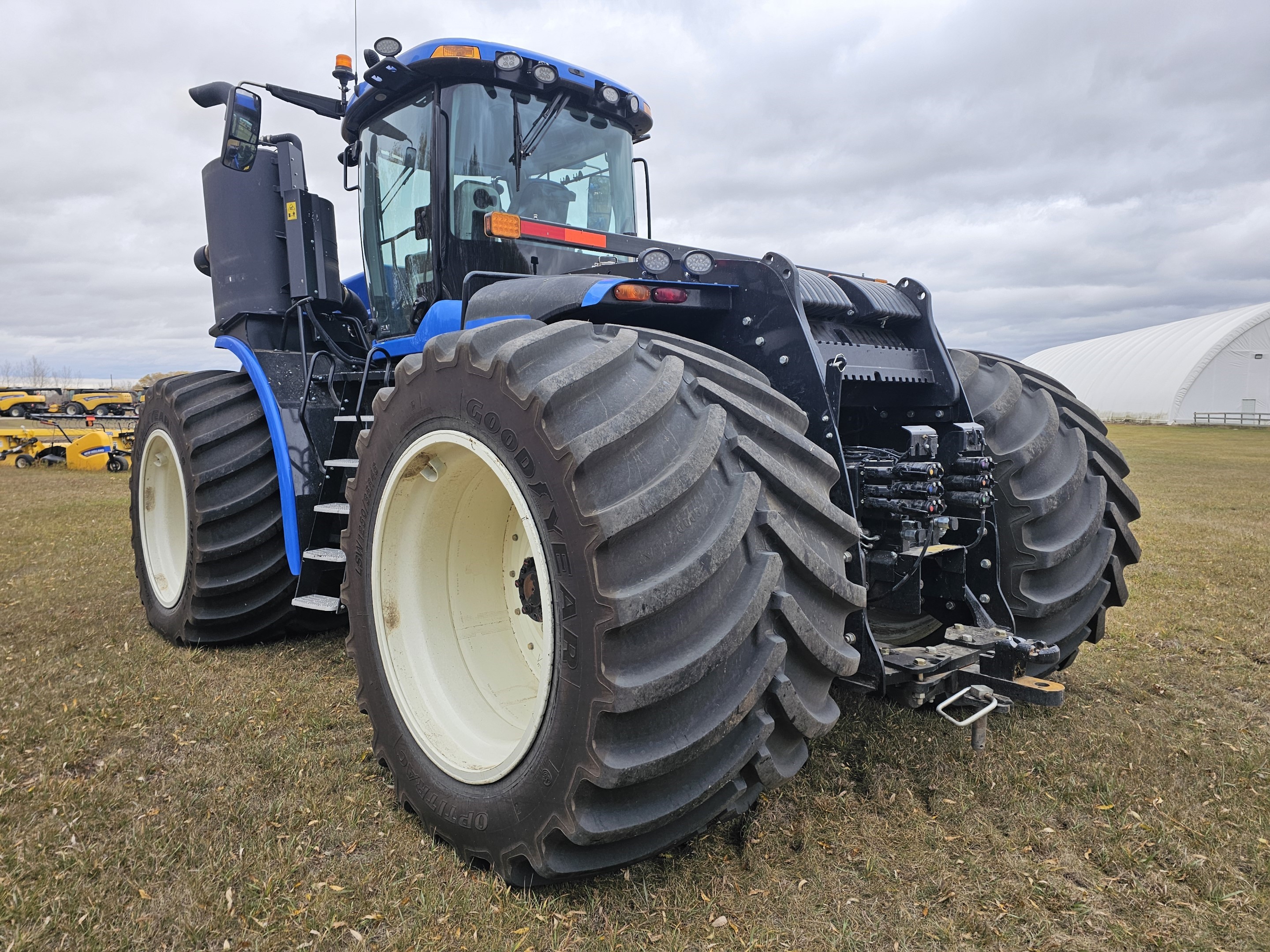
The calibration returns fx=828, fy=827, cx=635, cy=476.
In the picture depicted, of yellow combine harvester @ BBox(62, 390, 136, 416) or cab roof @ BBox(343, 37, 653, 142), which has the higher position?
cab roof @ BBox(343, 37, 653, 142)

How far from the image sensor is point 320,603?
3.75 metres

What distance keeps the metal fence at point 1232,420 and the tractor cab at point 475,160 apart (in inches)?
2131

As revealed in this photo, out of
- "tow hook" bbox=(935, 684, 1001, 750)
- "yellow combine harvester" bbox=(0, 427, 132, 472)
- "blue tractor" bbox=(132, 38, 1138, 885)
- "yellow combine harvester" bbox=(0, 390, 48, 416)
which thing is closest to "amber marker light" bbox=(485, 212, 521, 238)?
"blue tractor" bbox=(132, 38, 1138, 885)

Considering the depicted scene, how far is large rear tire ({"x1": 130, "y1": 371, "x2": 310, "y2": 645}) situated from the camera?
4.26m

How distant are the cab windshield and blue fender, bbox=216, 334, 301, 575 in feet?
4.41

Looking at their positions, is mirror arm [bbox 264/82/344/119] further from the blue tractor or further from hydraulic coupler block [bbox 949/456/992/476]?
hydraulic coupler block [bbox 949/456/992/476]

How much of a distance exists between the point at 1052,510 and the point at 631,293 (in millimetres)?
1882

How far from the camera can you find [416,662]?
2812mm

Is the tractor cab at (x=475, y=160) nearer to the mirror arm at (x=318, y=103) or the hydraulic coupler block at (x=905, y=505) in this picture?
the mirror arm at (x=318, y=103)

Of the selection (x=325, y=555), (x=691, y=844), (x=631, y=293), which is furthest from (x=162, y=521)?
→ (x=691, y=844)

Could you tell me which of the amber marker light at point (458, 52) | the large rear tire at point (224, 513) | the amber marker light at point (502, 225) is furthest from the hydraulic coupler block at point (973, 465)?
the large rear tire at point (224, 513)

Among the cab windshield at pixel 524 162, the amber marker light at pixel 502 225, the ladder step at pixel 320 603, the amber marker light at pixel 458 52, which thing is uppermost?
the amber marker light at pixel 458 52

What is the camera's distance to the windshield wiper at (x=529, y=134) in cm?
384

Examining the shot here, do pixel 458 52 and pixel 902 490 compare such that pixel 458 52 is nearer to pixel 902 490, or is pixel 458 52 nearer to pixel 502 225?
pixel 502 225
